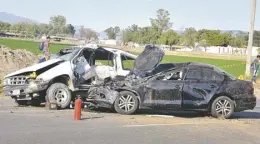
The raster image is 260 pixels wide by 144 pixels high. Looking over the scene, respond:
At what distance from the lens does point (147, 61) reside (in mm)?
12688

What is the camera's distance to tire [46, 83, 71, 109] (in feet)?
41.8

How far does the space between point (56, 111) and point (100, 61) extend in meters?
2.33

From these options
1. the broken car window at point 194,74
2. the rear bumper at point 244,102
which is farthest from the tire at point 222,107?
the broken car window at point 194,74

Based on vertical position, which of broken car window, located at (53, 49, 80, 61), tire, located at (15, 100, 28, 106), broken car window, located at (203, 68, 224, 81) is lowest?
tire, located at (15, 100, 28, 106)

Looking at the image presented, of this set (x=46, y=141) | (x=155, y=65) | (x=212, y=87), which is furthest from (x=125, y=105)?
(x=46, y=141)

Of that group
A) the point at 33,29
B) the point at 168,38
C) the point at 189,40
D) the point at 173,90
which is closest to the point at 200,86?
the point at 173,90

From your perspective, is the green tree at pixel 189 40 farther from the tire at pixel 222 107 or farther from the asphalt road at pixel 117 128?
the tire at pixel 222 107

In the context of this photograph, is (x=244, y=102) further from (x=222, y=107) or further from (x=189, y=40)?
(x=189, y=40)

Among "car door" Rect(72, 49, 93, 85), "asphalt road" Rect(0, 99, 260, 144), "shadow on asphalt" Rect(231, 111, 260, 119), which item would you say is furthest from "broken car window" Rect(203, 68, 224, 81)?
"car door" Rect(72, 49, 93, 85)

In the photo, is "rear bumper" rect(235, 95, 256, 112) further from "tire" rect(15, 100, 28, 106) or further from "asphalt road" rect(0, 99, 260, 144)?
"tire" rect(15, 100, 28, 106)

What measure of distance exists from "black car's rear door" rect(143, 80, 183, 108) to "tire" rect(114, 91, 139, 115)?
0.28 m

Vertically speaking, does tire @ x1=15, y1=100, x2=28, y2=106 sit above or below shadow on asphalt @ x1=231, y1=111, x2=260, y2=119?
above

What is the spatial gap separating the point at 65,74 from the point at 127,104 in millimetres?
2082

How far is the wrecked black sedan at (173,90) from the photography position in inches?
477
